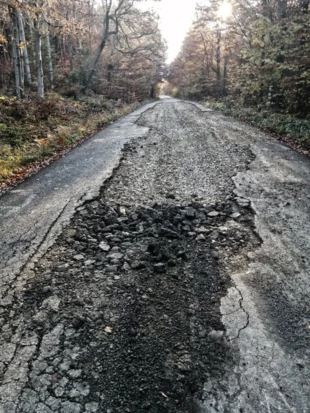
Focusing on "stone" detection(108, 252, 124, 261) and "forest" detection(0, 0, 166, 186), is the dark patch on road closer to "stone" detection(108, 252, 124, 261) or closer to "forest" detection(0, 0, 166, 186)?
"stone" detection(108, 252, 124, 261)

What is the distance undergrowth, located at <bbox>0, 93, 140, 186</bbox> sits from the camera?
7.22 m

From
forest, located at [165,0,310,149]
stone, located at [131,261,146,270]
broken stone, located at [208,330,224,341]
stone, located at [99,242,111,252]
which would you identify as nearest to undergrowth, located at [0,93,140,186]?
stone, located at [99,242,111,252]

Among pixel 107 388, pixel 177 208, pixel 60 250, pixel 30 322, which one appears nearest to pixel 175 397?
pixel 107 388

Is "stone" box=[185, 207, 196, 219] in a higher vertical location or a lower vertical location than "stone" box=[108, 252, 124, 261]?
higher

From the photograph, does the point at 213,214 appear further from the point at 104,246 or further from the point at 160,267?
the point at 104,246

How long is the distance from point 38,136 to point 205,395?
8.93 meters

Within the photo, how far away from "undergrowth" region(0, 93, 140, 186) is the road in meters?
1.74

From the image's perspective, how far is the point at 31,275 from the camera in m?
3.08

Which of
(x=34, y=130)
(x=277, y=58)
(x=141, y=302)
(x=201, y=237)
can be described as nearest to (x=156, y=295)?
(x=141, y=302)

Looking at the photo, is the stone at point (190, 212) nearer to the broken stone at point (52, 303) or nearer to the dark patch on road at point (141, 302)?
the dark patch on road at point (141, 302)

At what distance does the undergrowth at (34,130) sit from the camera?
7223 millimetres

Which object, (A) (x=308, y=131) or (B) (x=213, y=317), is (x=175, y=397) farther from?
(A) (x=308, y=131)

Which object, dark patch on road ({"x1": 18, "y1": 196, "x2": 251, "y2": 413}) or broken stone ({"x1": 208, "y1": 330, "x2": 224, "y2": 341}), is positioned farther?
broken stone ({"x1": 208, "y1": 330, "x2": 224, "y2": 341})

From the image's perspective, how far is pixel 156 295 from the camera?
→ 284 centimetres
